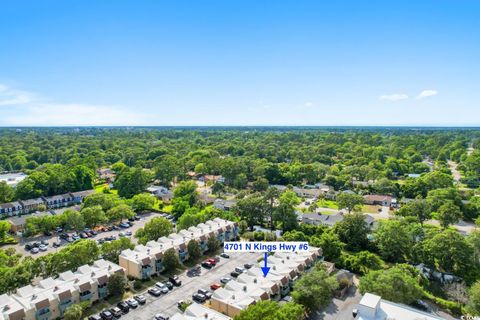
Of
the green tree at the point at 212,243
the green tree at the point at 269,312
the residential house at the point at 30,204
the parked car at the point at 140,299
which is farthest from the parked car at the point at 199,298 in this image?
the residential house at the point at 30,204

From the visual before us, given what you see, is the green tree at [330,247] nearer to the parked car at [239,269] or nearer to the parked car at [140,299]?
the parked car at [239,269]

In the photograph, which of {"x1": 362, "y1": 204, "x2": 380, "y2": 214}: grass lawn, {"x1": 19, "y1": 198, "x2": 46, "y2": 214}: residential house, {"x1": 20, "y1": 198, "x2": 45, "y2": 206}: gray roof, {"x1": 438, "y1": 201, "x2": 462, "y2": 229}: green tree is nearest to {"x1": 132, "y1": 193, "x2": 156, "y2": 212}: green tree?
{"x1": 19, "y1": 198, "x2": 46, "y2": 214}: residential house

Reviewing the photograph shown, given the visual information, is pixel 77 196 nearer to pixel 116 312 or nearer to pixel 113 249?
pixel 113 249

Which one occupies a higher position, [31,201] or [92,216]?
[92,216]

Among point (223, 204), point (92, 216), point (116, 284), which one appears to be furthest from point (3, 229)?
point (223, 204)

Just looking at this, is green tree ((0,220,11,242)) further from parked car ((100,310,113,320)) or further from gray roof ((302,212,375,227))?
gray roof ((302,212,375,227))

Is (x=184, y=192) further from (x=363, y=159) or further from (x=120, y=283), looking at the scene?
(x=363, y=159)
